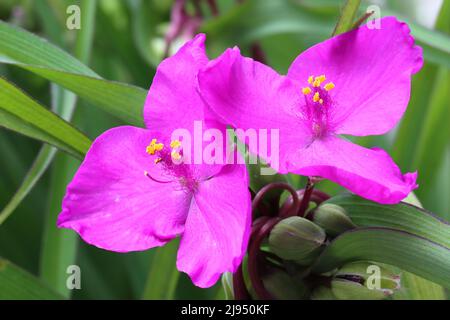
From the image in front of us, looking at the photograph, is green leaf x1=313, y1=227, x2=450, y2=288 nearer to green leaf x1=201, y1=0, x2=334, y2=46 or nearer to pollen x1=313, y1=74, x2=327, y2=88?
pollen x1=313, y1=74, x2=327, y2=88

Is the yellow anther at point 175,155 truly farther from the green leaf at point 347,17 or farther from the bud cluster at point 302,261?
the green leaf at point 347,17

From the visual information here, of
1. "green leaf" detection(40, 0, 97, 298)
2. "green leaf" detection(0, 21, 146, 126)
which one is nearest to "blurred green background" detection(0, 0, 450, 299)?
"green leaf" detection(40, 0, 97, 298)

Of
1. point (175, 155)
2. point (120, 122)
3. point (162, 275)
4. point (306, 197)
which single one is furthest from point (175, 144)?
point (120, 122)

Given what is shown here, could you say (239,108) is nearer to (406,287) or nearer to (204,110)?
(204,110)

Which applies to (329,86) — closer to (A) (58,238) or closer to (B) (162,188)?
(B) (162,188)
